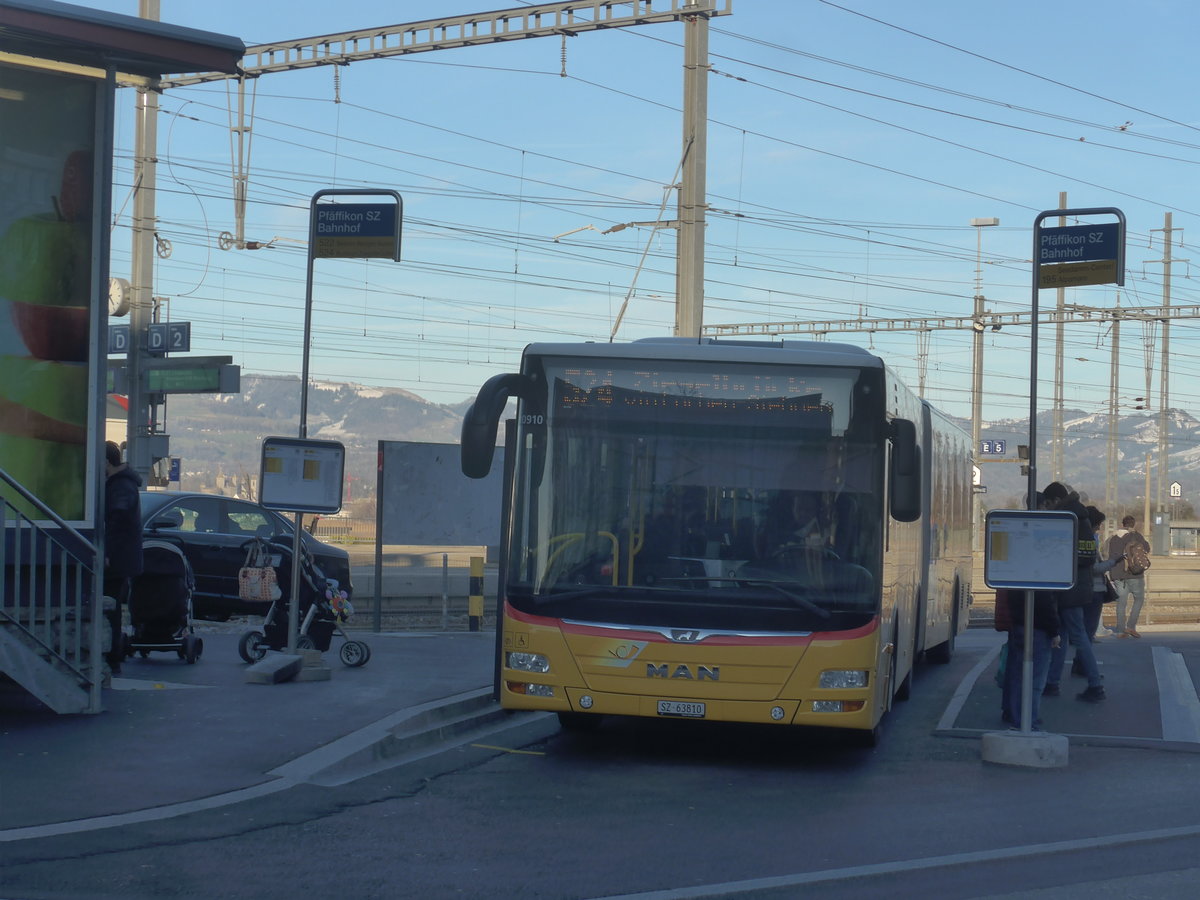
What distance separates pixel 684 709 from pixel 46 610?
14.0 feet

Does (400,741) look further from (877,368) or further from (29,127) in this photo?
(29,127)

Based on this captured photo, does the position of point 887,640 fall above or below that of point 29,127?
below

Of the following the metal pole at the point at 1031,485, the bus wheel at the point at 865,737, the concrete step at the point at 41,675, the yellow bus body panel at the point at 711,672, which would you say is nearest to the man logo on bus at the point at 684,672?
the yellow bus body panel at the point at 711,672

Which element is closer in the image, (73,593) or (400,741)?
(400,741)

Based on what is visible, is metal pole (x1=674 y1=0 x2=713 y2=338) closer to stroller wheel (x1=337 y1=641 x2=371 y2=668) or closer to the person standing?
the person standing

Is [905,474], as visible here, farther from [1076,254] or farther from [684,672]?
[1076,254]

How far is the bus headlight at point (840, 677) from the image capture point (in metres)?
9.83

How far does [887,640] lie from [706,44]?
1329cm

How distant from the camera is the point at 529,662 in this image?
10.1 m

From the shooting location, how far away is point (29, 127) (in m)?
11.1

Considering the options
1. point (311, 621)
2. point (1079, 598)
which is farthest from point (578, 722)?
point (1079, 598)

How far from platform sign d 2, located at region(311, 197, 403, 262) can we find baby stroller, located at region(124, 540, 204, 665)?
9.99ft

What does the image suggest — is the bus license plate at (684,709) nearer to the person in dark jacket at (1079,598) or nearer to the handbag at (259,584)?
the person in dark jacket at (1079,598)

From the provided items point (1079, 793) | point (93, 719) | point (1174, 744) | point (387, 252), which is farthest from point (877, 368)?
point (93, 719)
